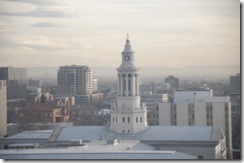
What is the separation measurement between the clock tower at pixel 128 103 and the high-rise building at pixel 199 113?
11.8ft

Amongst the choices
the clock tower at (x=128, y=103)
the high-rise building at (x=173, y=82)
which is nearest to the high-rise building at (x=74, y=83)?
the high-rise building at (x=173, y=82)

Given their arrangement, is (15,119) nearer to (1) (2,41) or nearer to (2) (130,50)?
(1) (2,41)

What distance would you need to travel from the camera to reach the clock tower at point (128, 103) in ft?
67.6

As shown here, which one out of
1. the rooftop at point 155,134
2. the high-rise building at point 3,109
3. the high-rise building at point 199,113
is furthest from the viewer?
the high-rise building at point 199,113

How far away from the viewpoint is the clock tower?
20.6m

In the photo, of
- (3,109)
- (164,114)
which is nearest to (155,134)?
(164,114)

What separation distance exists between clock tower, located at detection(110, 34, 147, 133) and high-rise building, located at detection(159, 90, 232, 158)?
3591 millimetres

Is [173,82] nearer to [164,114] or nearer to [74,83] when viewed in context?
[74,83]

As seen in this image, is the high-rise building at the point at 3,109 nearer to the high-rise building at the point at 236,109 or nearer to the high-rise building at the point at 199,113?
the high-rise building at the point at 199,113

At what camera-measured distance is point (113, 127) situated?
20.7 m

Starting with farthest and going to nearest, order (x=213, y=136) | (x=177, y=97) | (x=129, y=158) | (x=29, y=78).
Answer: (x=29, y=78), (x=177, y=97), (x=213, y=136), (x=129, y=158)

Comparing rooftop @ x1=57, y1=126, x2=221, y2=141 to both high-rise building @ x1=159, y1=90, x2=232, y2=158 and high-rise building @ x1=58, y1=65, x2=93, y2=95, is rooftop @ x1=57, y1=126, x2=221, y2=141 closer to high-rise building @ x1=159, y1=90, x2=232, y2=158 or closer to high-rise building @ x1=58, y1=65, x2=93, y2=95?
high-rise building @ x1=159, y1=90, x2=232, y2=158

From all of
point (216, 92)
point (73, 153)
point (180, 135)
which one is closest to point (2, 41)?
point (180, 135)

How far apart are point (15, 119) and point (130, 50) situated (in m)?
10.2
